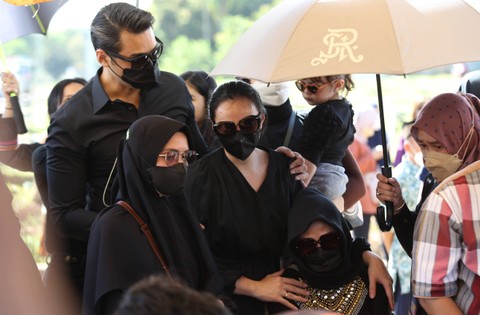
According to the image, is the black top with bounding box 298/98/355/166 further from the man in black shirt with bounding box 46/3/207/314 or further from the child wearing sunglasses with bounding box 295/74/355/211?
the man in black shirt with bounding box 46/3/207/314

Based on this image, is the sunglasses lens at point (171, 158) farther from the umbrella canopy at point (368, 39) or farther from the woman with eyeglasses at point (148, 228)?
Result: the umbrella canopy at point (368, 39)

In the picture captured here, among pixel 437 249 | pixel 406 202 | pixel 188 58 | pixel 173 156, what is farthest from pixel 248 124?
pixel 188 58

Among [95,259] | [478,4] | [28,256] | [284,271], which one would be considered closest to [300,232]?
[284,271]

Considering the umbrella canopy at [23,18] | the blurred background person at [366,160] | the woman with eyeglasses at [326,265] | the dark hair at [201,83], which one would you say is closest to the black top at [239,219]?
the woman with eyeglasses at [326,265]

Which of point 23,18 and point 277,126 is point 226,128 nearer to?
point 277,126

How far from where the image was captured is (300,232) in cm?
355

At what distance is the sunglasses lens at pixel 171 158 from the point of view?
3.28 metres

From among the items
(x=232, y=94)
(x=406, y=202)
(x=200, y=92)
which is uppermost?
(x=232, y=94)

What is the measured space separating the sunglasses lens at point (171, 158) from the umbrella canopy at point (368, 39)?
0.55 m

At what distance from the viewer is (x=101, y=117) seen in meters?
3.79

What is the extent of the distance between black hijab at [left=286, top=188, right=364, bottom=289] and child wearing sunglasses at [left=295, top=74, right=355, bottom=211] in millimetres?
462

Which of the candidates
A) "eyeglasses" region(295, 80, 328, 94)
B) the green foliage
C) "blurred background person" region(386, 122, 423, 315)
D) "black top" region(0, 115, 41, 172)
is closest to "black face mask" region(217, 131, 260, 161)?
"eyeglasses" region(295, 80, 328, 94)

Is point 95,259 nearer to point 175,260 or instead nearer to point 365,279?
point 175,260

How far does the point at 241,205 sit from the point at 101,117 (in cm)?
74
